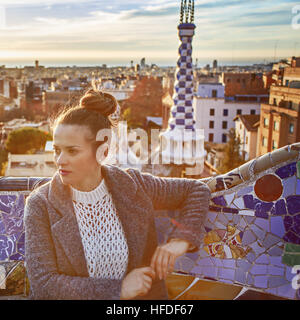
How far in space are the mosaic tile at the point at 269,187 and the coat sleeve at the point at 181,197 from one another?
0.21 meters

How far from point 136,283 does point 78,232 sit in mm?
283

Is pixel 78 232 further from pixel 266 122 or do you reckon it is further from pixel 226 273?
pixel 266 122

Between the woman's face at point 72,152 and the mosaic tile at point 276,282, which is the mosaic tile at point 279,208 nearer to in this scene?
the mosaic tile at point 276,282

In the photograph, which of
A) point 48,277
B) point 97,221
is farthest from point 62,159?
point 48,277

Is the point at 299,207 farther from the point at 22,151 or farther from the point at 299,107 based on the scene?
the point at 22,151

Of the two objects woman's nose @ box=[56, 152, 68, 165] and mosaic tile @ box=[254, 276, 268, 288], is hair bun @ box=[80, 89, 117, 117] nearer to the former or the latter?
woman's nose @ box=[56, 152, 68, 165]

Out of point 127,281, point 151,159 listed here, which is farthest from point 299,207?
point 151,159

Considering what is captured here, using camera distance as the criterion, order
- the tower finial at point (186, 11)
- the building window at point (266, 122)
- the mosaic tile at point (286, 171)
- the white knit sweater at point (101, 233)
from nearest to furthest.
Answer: the white knit sweater at point (101, 233), the mosaic tile at point (286, 171), the tower finial at point (186, 11), the building window at point (266, 122)

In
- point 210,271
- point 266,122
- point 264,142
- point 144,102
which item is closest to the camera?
point 210,271

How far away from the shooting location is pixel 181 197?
66.9 inches

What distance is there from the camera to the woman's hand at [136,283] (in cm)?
154

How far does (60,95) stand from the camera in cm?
3047

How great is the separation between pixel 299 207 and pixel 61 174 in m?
0.96

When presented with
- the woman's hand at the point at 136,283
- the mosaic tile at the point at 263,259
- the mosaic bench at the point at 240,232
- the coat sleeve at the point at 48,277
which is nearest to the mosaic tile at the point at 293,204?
the mosaic bench at the point at 240,232
